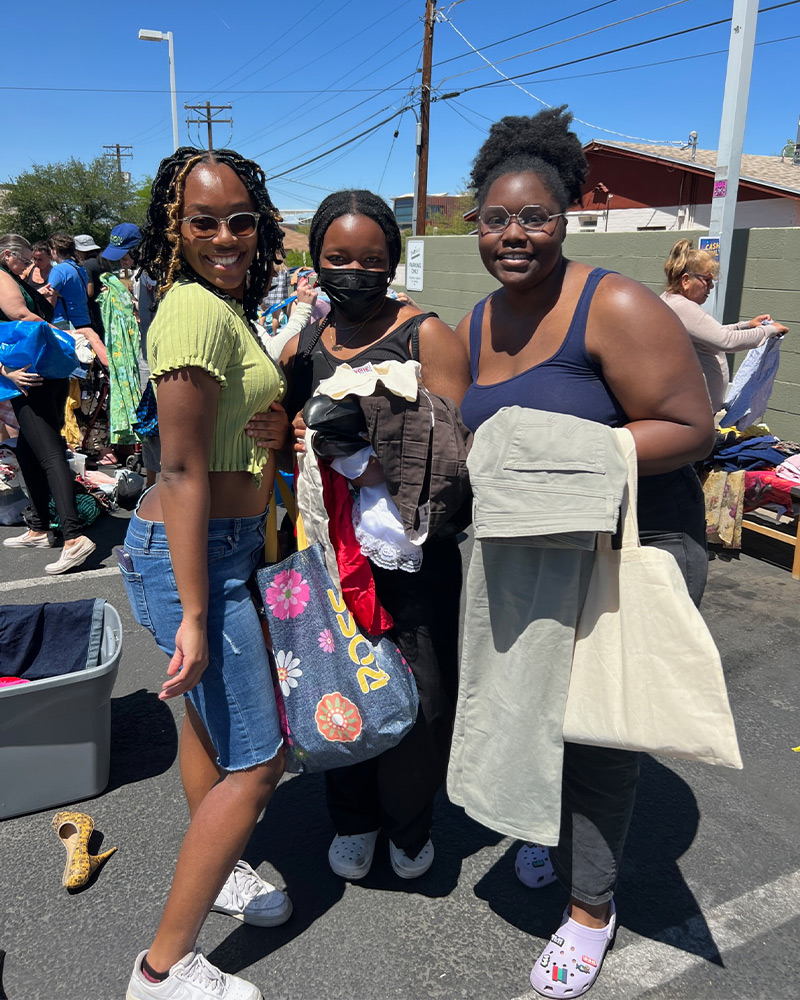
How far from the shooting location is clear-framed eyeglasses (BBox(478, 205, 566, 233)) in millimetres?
1785

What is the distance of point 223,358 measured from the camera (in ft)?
5.36

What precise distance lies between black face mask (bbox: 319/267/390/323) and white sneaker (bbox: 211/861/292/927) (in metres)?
1.56

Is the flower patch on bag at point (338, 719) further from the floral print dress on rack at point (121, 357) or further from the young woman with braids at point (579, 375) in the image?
the floral print dress on rack at point (121, 357)

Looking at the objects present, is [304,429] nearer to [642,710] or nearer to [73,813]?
[642,710]

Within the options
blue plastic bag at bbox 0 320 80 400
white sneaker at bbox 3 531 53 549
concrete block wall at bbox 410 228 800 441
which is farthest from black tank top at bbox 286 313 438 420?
concrete block wall at bbox 410 228 800 441

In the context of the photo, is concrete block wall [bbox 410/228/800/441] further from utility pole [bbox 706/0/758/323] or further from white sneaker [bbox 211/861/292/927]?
white sneaker [bbox 211/861/292/927]

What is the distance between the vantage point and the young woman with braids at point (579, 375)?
65.7 inches

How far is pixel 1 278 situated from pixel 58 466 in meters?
1.23

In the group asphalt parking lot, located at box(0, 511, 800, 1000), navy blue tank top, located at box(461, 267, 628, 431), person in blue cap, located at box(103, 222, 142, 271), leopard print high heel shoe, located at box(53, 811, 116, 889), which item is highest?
person in blue cap, located at box(103, 222, 142, 271)

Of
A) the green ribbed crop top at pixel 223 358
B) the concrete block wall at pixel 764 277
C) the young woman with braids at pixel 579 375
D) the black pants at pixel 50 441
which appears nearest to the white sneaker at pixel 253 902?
the young woman with braids at pixel 579 375

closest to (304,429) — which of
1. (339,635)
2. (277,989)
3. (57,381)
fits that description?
(339,635)

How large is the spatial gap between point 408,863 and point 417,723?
20.8 inches

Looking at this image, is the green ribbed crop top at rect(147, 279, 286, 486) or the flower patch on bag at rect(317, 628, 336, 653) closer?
the green ribbed crop top at rect(147, 279, 286, 486)

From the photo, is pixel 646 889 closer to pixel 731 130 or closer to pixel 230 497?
pixel 230 497
